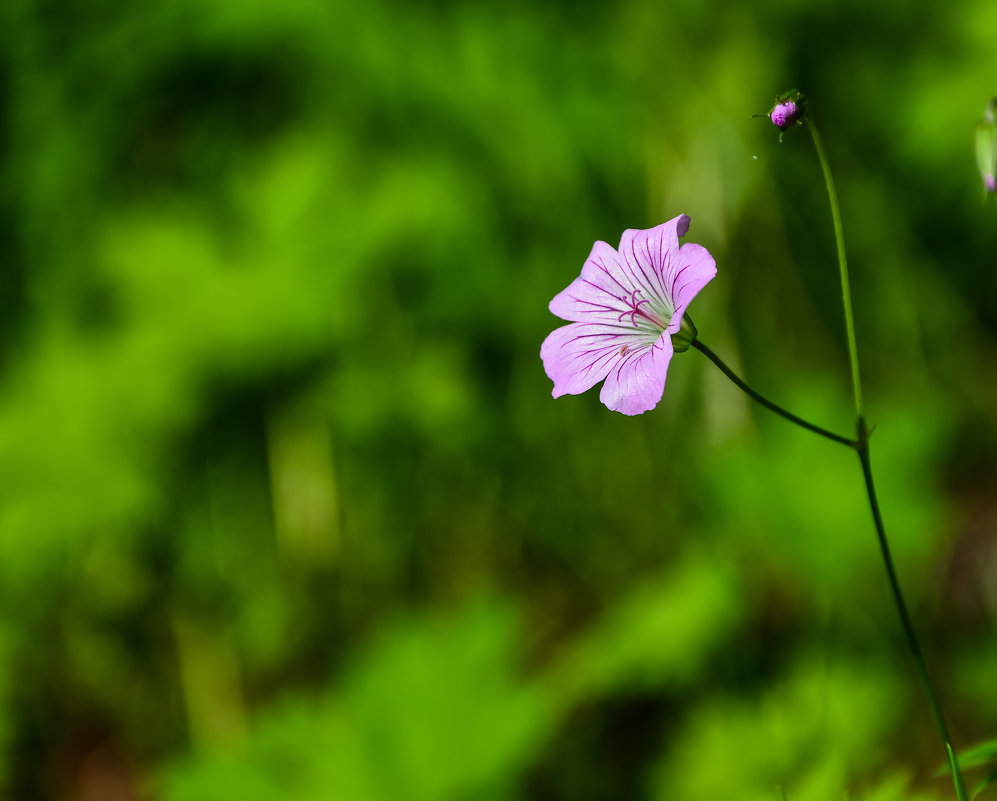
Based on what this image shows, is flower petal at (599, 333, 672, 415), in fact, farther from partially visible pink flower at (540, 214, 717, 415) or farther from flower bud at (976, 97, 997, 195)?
flower bud at (976, 97, 997, 195)

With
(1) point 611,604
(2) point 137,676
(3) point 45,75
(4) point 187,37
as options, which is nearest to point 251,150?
(4) point 187,37

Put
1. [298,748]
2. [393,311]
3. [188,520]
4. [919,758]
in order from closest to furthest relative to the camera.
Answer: [298,748] < [919,758] < [188,520] < [393,311]

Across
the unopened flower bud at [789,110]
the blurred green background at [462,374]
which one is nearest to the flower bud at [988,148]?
the unopened flower bud at [789,110]

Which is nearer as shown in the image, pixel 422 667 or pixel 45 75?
pixel 422 667

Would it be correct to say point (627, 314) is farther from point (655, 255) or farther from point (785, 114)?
point (785, 114)

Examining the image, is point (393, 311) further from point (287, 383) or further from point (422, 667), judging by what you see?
point (422, 667)

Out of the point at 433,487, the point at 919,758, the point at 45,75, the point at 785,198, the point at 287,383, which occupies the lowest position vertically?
the point at 919,758

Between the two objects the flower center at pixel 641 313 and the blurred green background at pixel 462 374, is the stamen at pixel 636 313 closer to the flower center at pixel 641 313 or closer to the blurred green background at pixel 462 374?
the flower center at pixel 641 313

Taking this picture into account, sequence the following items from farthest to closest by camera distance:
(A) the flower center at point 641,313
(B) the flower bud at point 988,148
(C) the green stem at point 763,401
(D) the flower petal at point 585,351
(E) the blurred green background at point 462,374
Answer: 1. (E) the blurred green background at point 462,374
2. (A) the flower center at point 641,313
3. (D) the flower petal at point 585,351
4. (B) the flower bud at point 988,148
5. (C) the green stem at point 763,401
